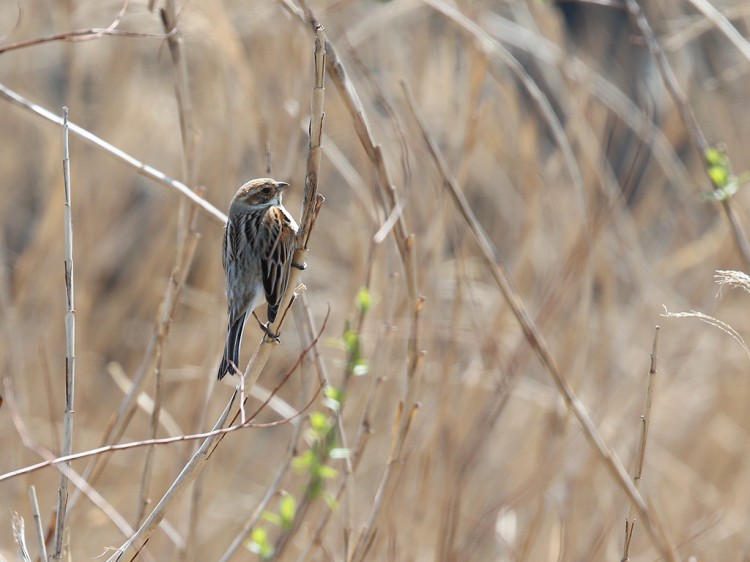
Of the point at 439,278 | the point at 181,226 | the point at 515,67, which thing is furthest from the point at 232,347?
the point at 439,278

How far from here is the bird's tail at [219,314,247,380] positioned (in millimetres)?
2590

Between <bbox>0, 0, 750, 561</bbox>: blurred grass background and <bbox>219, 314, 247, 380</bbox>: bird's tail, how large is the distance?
1.75 ft

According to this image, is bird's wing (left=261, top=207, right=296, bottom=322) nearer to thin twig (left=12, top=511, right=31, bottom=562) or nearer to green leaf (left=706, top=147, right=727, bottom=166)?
thin twig (left=12, top=511, right=31, bottom=562)

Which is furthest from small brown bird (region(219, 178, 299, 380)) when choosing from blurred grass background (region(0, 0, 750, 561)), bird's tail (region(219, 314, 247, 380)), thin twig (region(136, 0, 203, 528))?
blurred grass background (region(0, 0, 750, 561))

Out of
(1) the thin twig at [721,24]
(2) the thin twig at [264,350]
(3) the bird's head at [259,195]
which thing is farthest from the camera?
(3) the bird's head at [259,195]

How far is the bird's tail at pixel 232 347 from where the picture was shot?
2.59 meters

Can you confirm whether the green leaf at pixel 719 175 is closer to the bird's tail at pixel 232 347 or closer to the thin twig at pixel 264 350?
the thin twig at pixel 264 350

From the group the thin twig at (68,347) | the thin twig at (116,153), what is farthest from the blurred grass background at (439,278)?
the thin twig at (68,347)

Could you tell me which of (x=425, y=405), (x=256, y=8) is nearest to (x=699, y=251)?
(x=425, y=405)

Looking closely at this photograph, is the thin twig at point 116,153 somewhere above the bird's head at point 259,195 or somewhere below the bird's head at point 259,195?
below

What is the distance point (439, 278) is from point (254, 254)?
1785mm

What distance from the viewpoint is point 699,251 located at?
4441 mm

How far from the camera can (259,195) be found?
123 inches

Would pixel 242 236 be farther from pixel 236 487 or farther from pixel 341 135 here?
pixel 236 487
